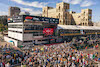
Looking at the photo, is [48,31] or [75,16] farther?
[75,16]

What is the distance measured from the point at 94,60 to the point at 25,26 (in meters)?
27.9

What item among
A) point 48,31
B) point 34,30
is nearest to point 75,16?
point 48,31

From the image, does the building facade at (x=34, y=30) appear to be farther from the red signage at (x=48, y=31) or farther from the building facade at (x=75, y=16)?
the building facade at (x=75, y=16)

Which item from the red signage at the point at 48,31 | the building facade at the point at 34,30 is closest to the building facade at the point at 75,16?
the building facade at the point at 34,30

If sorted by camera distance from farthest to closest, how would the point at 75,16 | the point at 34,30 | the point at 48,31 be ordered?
the point at 75,16 → the point at 48,31 → the point at 34,30

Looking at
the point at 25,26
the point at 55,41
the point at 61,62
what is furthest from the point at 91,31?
the point at 61,62

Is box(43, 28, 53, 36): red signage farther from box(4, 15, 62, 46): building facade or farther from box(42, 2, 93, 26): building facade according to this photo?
box(42, 2, 93, 26): building facade

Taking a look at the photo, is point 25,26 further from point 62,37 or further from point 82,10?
point 82,10

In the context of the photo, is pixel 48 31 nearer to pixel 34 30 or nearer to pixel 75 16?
pixel 34 30

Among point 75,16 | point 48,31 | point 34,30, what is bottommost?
point 48,31

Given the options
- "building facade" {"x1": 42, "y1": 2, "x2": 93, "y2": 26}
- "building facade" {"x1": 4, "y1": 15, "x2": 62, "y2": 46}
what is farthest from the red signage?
"building facade" {"x1": 42, "y1": 2, "x2": 93, "y2": 26}

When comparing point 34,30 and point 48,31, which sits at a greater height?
point 34,30

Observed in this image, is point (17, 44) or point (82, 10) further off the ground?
point (82, 10)

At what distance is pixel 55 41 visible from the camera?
153ft
